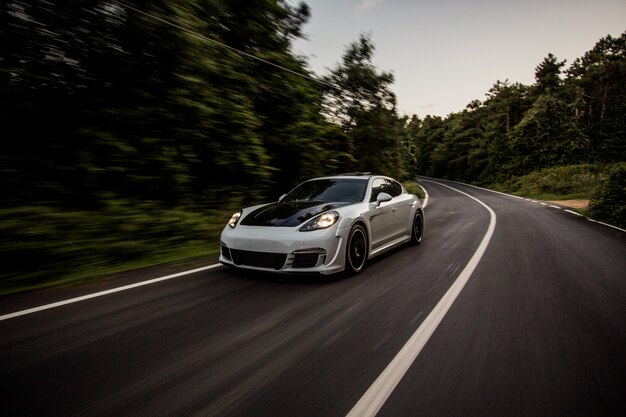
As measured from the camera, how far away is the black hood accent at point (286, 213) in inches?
194

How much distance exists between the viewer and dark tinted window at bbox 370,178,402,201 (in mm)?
6249

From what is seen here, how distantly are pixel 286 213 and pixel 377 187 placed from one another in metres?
1.93

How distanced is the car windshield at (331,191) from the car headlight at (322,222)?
0.77m

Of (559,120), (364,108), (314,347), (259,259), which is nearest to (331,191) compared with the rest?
(259,259)

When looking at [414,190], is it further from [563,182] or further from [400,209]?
[400,209]

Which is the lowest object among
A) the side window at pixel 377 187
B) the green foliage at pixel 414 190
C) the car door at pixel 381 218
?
the green foliage at pixel 414 190

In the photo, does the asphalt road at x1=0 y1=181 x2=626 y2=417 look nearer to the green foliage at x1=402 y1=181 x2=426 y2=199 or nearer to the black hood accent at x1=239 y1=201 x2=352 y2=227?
the black hood accent at x1=239 y1=201 x2=352 y2=227

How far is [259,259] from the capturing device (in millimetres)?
4684

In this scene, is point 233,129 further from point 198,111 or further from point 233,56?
point 233,56

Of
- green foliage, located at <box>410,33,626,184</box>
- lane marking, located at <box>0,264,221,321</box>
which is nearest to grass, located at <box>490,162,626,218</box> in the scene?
green foliage, located at <box>410,33,626,184</box>

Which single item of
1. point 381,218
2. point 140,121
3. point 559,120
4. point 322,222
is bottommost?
point 381,218

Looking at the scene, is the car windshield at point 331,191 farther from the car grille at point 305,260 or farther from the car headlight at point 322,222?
the car grille at point 305,260

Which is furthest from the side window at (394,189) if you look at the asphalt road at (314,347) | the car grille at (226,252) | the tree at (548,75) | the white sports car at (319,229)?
the tree at (548,75)

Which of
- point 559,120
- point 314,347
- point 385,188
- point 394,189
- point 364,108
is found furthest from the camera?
point 559,120
